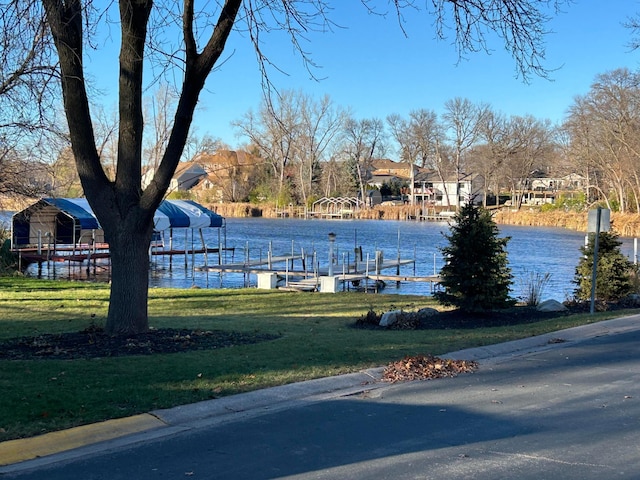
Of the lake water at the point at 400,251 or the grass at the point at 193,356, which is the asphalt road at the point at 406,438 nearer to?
the grass at the point at 193,356

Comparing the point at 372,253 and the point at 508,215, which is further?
the point at 508,215

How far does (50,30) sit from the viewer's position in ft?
37.6

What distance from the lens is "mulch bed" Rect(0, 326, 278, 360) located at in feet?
32.8

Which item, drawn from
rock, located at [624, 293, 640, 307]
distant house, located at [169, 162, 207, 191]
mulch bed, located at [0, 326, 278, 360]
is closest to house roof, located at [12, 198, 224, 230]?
distant house, located at [169, 162, 207, 191]

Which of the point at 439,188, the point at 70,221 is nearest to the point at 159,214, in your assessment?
the point at 70,221

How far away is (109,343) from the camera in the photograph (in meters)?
10.7

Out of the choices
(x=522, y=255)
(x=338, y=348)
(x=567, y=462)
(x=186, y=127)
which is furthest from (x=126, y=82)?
(x=522, y=255)

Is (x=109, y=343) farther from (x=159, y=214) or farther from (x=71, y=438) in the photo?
(x=159, y=214)

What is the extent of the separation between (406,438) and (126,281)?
20.2 ft

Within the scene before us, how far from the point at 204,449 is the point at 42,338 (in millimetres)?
5954

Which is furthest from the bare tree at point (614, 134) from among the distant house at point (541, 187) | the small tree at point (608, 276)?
the small tree at point (608, 276)

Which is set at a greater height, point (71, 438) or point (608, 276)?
point (608, 276)

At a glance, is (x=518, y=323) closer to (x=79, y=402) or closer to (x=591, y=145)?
(x=79, y=402)

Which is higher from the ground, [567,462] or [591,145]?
[591,145]
